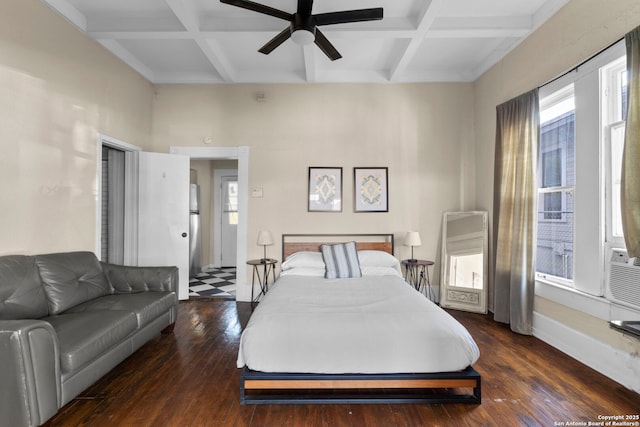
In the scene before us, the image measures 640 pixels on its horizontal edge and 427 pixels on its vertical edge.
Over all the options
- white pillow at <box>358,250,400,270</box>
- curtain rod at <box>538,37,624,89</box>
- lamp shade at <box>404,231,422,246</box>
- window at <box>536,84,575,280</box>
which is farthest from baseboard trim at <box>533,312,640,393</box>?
curtain rod at <box>538,37,624,89</box>

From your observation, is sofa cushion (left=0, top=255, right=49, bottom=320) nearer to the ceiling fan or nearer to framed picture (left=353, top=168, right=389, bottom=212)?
the ceiling fan

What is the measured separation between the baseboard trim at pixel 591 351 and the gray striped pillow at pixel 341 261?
6.23ft

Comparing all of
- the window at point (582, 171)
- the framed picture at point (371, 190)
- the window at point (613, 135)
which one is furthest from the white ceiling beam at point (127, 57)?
the window at point (613, 135)

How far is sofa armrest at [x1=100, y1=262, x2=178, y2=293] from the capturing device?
3105mm

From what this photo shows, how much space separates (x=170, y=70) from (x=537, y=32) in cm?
455

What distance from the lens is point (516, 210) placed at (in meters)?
3.26

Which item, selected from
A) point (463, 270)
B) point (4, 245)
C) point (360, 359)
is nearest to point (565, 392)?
point (360, 359)

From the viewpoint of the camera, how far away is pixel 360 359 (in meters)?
1.97

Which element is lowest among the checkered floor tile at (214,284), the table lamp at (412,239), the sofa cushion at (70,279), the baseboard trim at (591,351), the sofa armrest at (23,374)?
the checkered floor tile at (214,284)

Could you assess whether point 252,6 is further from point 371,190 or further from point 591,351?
point 591,351

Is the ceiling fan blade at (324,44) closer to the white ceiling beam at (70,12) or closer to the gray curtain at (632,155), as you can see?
the gray curtain at (632,155)

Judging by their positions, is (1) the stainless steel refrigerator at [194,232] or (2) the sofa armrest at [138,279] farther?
(1) the stainless steel refrigerator at [194,232]

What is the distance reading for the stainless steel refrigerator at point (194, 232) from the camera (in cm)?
582

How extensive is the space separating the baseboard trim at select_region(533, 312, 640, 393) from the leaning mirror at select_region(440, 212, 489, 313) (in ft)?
2.71
